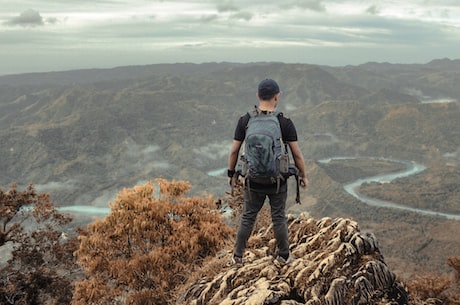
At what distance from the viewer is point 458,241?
168375mm

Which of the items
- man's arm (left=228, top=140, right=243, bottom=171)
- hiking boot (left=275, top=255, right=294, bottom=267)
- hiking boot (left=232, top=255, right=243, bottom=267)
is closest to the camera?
man's arm (left=228, top=140, right=243, bottom=171)

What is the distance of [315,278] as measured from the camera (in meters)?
10.9

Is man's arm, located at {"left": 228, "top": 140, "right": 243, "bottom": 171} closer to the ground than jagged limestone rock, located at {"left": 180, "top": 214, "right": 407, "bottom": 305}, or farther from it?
farther from it

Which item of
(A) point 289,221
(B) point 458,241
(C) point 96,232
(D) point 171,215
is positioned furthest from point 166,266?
(B) point 458,241

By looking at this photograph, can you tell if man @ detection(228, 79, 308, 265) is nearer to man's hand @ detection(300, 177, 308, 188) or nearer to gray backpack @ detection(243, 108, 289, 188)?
man's hand @ detection(300, 177, 308, 188)

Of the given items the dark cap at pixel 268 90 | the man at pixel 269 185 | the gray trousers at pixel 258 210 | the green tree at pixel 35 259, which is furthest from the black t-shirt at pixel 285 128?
the green tree at pixel 35 259

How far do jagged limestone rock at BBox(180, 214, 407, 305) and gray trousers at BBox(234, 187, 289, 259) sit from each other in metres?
0.87

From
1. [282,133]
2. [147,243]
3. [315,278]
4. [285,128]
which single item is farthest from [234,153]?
[147,243]

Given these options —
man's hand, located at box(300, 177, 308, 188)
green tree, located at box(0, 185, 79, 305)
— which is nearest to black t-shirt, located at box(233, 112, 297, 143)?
man's hand, located at box(300, 177, 308, 188)

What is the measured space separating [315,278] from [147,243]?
12.0 m

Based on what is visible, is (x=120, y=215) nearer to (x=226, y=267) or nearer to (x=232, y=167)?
(x=226, y=267)

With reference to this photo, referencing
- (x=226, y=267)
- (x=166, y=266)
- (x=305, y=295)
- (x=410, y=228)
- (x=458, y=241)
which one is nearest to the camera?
(x=305, y=295)

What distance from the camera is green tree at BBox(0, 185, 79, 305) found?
28.8 meters

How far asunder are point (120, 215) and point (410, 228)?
655ft
